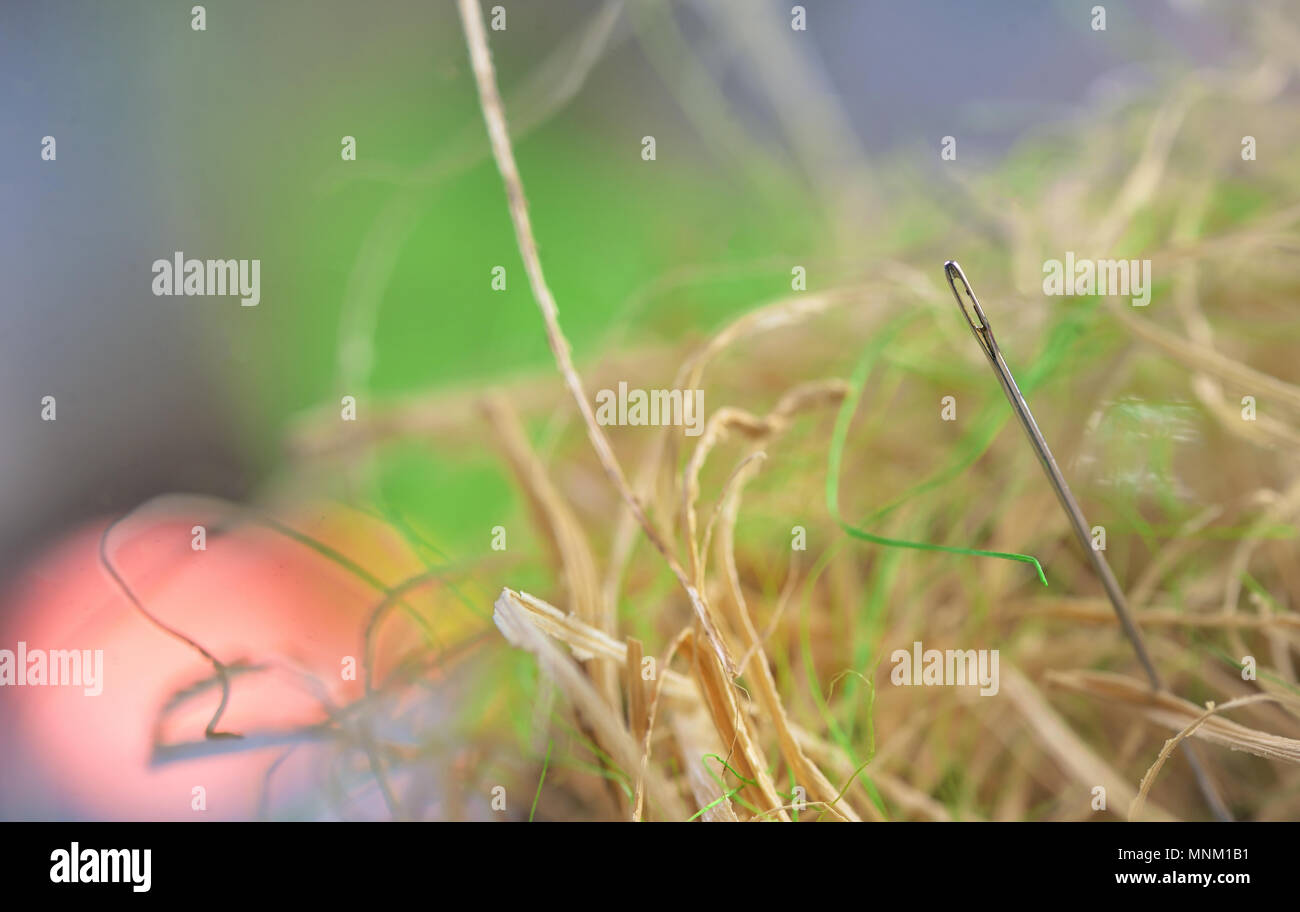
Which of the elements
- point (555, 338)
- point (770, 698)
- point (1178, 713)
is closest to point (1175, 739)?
point (1178, 713)

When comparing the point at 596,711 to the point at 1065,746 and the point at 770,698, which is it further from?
the point at 1065,746

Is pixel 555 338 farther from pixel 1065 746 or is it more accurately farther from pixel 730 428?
pixel 1065 746

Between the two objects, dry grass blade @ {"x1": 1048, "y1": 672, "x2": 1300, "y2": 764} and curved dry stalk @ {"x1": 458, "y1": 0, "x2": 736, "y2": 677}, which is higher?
curved dry stalk @ {"x1": 458, "y1": 0, "x2": 736, "y2": 677}

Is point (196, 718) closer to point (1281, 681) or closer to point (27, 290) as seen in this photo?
point (27, 290)

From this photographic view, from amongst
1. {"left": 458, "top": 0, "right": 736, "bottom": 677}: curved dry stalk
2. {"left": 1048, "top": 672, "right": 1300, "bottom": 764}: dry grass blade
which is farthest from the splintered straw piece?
{"left": 458, "top": 0, "right": 736, "bottom": 677}: curved dry stalk

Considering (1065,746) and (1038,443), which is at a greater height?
(1038,443)

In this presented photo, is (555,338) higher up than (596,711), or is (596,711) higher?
(555,338)

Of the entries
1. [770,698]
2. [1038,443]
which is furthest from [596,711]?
[1038,443]

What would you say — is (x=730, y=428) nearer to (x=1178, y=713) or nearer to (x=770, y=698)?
(x=770, y=698)

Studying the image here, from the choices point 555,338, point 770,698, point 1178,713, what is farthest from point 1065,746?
point 555,338

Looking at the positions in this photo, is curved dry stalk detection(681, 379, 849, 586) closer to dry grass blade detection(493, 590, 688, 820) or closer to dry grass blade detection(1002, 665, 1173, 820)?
dry grass blade detection(493, 590, 688, 820)

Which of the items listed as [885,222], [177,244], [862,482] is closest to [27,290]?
[177,244]
